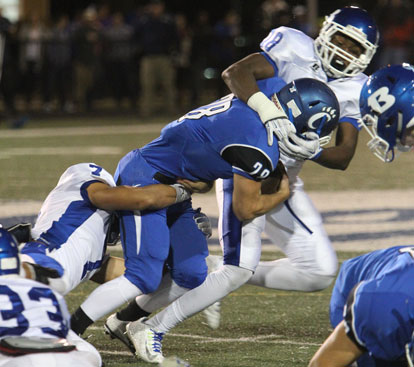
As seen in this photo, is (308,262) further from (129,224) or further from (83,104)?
(83,104)

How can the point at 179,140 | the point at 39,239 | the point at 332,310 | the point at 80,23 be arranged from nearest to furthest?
the point at 332,310
the point at 39,239
the point at 179,140
the point at 80,23

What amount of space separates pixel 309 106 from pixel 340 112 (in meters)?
0.79

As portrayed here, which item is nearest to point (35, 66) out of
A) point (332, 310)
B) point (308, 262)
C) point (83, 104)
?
point (83, 104)

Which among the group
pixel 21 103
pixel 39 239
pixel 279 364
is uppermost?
pixel 39 239

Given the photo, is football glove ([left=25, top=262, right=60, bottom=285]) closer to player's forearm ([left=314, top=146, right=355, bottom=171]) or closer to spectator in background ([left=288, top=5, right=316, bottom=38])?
player's forearm ([left=314, top=146, right=355, bottom=171])

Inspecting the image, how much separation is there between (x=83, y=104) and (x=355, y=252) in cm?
1207

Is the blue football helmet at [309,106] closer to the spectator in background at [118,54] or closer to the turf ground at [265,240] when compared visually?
the turf ground at [265,240]

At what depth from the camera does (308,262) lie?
4535mm

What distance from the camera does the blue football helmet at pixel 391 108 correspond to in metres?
2.95

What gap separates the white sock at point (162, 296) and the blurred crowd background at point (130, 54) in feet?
36.4

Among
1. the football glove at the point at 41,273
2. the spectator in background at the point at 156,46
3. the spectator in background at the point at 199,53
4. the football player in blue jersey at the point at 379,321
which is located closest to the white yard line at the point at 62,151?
the spectator in background at the point at 156,46

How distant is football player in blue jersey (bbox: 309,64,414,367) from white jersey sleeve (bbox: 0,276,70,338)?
2.69 feet

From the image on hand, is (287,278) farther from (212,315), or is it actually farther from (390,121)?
(390,121)

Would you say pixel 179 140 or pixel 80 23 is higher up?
pixel 179 140
